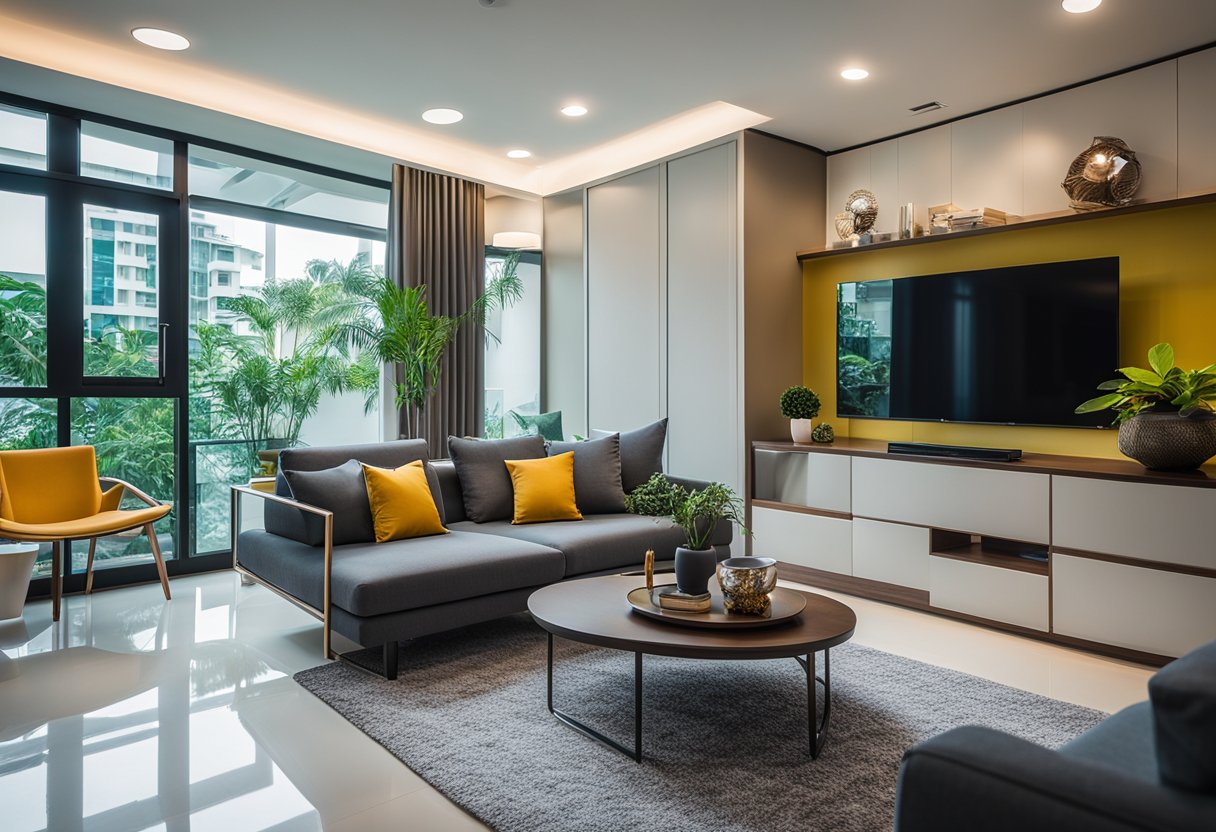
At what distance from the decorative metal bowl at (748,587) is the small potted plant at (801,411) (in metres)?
2.21

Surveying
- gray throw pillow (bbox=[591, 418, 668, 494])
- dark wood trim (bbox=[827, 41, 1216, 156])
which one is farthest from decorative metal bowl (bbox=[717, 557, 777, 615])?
dark wood trim (bbox=[827, 41, 1216, 156])

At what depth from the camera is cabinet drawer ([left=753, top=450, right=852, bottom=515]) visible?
4508 millimetres

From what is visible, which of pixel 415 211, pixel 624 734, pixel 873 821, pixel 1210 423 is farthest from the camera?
pixel 415 211

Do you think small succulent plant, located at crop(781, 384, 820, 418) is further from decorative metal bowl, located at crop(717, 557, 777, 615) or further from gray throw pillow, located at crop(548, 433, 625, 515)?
decorative metal bowl, located at crop(717, 557, 777, 615)

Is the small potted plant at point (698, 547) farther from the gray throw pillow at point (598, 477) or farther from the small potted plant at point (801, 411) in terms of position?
the small potted plant at point (801, 411)

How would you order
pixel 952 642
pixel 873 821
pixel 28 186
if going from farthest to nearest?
pixel 28 186, pixel 952 642, pixel 873 821

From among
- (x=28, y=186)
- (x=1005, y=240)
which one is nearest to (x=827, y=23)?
(x=1005, y=240)

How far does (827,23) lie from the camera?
11.4ft

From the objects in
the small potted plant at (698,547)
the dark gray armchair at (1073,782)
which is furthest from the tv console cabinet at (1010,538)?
the dark gray armchair at (1073,782)

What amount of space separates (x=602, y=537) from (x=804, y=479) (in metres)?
1.50

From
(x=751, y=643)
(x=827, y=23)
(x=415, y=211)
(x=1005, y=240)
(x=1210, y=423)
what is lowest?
(x=751, y=643)

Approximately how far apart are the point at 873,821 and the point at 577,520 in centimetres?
244

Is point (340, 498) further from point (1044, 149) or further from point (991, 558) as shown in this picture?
point (1044, 149)

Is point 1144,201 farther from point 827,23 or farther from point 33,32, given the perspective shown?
point 33,32
